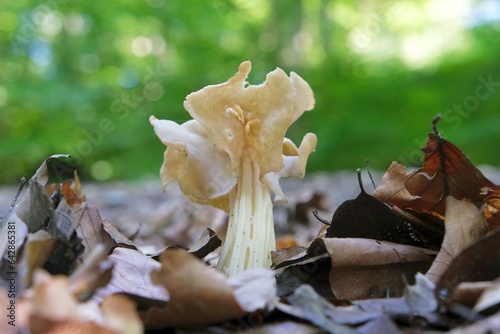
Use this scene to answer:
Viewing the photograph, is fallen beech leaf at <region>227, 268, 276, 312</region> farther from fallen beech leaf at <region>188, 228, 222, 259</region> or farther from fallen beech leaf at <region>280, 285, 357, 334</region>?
fallen beech leaf at <region>188, 228, 222, 259</region>

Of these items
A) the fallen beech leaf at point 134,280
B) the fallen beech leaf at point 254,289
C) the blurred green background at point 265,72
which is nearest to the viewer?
the fallen beech leaf at point 254,289

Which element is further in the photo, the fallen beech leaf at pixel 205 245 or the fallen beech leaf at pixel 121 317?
the fallen beech leaf at pixel 205 245

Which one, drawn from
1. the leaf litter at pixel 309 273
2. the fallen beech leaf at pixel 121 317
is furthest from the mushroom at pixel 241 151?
the fallen beech leaf at pixel 121 317

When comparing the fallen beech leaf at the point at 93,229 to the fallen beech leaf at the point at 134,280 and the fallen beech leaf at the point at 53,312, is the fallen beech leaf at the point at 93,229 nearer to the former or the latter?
the fallen beech leaf at the point at 134,280

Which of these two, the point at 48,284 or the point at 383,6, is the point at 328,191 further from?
the point at 383,6

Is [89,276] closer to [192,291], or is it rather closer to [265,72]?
[192,291]

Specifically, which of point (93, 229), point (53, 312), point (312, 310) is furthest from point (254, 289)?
point (93, 229)
